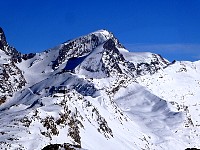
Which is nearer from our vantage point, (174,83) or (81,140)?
(81,140)

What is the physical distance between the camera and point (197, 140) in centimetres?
11612

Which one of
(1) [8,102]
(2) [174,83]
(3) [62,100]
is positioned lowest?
(3) [62,100]

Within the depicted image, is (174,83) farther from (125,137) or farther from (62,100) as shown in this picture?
(62,100)

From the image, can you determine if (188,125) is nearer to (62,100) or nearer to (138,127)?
(138,127)

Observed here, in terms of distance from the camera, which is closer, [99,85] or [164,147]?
[164,147]

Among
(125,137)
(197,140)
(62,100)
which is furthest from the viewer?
(197,140)

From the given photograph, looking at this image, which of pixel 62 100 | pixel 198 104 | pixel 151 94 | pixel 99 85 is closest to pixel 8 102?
pixel 99 85

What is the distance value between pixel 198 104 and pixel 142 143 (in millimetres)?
47653

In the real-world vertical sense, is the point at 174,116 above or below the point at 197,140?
above

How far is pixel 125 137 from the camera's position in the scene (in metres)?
98.1

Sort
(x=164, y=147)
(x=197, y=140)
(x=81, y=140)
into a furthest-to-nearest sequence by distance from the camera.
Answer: (x=197, y=140), (x=164, y=147), (x=81, y=140)

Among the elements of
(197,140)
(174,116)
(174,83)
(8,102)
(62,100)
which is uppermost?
(174,83)

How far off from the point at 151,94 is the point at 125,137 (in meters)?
44.7

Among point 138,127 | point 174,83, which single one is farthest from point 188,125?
point 174,83
